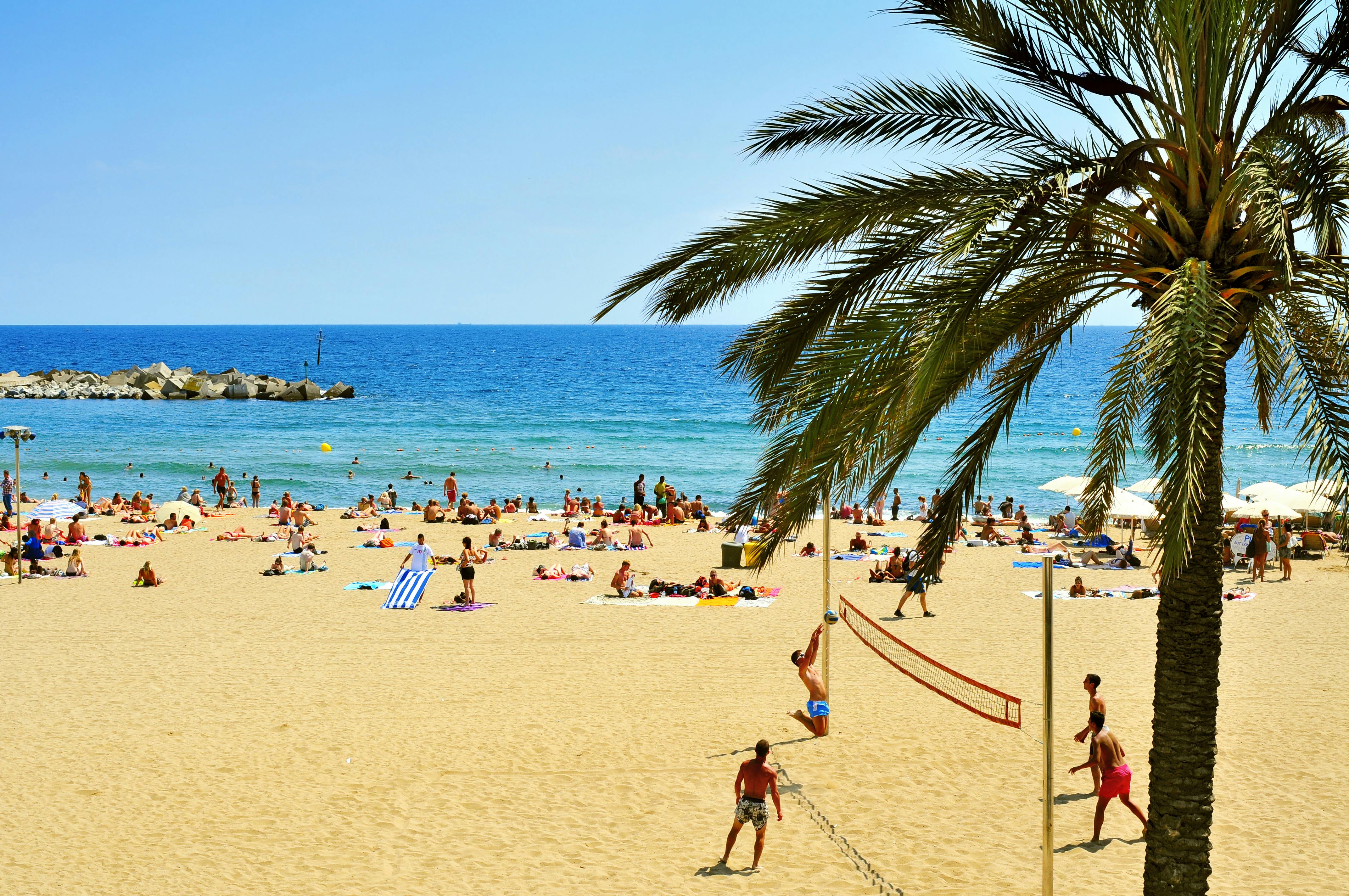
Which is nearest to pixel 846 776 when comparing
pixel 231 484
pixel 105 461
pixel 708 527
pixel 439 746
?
pixel 439 746

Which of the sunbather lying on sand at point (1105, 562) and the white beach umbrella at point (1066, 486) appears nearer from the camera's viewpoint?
the sunbather lying on sand at point (1105, 562)

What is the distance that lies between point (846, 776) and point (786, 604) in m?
7.95

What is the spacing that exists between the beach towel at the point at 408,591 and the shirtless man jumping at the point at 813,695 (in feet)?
29.1

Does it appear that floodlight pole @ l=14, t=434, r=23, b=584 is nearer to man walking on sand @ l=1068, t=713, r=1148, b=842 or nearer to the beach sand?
the beach sand

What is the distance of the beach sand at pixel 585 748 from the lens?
848 centimetres

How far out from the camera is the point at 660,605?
59.8ft

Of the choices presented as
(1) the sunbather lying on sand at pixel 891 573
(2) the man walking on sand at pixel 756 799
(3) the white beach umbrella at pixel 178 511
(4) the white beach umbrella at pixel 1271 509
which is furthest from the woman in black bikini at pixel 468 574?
(4) the white beach umbrella at pixel 1271 509

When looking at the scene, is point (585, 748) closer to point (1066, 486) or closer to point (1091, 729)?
point (1091, 729)

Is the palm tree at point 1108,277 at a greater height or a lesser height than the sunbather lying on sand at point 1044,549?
greater

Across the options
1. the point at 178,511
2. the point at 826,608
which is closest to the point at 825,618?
the point at 826,608

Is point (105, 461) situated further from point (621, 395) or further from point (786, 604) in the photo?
point (621, 395)

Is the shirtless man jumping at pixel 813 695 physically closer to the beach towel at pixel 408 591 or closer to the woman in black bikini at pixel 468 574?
the woman in black bikini at pixel 468 574

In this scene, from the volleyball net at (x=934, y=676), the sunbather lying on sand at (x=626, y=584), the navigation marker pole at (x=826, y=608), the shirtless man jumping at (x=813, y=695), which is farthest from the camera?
the sunbather lying on sand at (x=626, y=584)

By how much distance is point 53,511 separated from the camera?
75.8 ft
